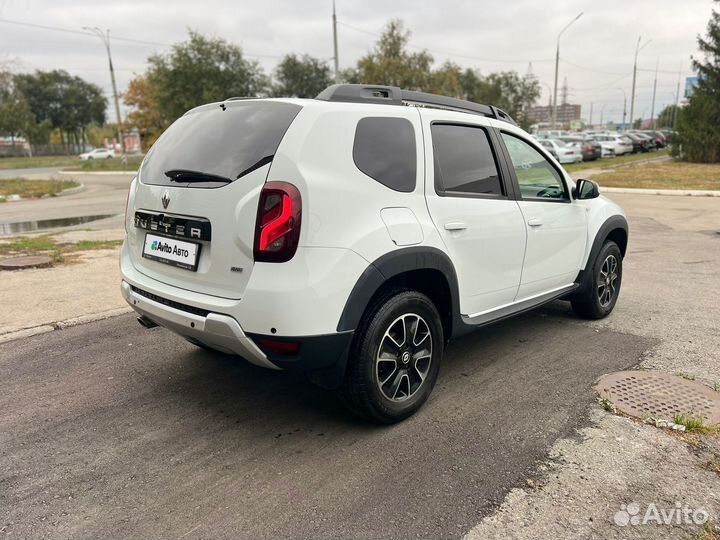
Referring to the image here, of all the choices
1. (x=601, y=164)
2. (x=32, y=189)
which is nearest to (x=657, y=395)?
(x=32, y=189)

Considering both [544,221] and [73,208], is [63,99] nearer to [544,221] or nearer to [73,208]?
[73,208]

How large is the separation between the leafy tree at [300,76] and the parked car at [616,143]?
20370 millimetres

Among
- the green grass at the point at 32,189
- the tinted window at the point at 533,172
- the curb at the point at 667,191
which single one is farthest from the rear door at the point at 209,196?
the green grass at the point at 32,189

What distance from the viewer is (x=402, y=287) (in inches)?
127

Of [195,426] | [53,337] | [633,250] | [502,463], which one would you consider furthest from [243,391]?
[633,250]

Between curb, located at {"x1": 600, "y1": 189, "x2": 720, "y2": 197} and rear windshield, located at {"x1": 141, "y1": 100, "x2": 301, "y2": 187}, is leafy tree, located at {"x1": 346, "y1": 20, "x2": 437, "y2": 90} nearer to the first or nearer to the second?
curb, located at {"x1": 600, "y1": 189, "x2": 720, "y2": 197}

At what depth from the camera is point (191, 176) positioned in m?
3.10

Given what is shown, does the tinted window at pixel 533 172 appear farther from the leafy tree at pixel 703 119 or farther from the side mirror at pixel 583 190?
the leafy tree at pixel 703 119

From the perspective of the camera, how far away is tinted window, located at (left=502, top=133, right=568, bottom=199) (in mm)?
4145

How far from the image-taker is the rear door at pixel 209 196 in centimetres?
283

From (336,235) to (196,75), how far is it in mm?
34109

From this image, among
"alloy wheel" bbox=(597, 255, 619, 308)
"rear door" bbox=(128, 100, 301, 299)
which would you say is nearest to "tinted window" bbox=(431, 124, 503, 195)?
"rear door" bbox=(128, 100, 301, 299)

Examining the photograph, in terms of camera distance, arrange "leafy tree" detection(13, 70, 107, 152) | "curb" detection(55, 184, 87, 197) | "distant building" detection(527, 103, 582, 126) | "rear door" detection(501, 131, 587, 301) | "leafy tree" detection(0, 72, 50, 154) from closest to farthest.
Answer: "rear door" detection(501, 131, 587, 301)
"curb" detection(55, 184, 87, 197)
"leafy tree" detection(0, 72, 50, 154)
"leafy tree" detection(13, 70, 107, 152)
"distant building" detection(527, 103, 582, 126)

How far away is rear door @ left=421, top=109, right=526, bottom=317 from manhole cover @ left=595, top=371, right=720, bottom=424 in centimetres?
92
